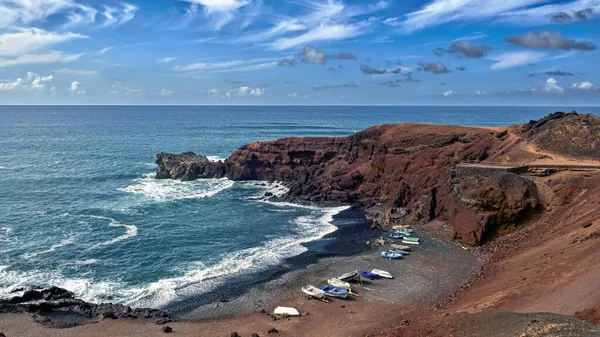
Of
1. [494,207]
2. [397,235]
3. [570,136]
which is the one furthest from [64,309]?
[570,136]

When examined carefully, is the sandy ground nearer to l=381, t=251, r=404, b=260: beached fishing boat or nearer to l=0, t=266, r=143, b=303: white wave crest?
l=381, t=251, r=404, b=260: beached fishing boat

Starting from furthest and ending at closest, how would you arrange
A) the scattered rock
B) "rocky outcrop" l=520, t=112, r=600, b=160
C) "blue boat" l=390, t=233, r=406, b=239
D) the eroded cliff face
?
"rocky outcrop" l=520, t=112, r=600, b=160 → "blue boat" l=390, t=233, r=406, b=239 → the eroded cliff face → the scattered rock

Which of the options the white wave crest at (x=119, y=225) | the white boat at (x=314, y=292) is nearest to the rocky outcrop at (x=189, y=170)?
the white wave crest at (x=119, y=225)

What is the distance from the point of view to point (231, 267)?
47.7 meters

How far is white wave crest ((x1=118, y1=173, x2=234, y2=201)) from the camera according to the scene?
261ft

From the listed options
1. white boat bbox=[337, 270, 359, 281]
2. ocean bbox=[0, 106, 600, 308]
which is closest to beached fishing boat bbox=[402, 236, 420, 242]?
ocean bbox=[0, 106, 600, 308]

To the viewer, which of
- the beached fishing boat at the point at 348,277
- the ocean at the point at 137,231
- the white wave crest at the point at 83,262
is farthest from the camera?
the white wave crest at the point at 83,262

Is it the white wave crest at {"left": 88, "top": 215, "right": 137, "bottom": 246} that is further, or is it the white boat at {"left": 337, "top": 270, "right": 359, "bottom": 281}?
the white wave crest at {"left": 88, "top": 215, "right": 137, "bottom": 246}

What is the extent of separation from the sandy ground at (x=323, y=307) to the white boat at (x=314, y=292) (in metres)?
0.62

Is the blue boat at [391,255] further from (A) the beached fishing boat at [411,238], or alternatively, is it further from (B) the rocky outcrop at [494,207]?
(B) the rocky outcrop at [494,207]

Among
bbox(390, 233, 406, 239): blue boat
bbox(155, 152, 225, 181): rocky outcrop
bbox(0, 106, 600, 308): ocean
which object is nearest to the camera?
bbox(0, 106, 600, 308): ocean

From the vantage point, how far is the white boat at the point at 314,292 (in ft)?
130

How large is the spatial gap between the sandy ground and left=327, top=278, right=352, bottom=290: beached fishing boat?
40.9 inches

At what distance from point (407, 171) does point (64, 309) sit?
2096 inches
